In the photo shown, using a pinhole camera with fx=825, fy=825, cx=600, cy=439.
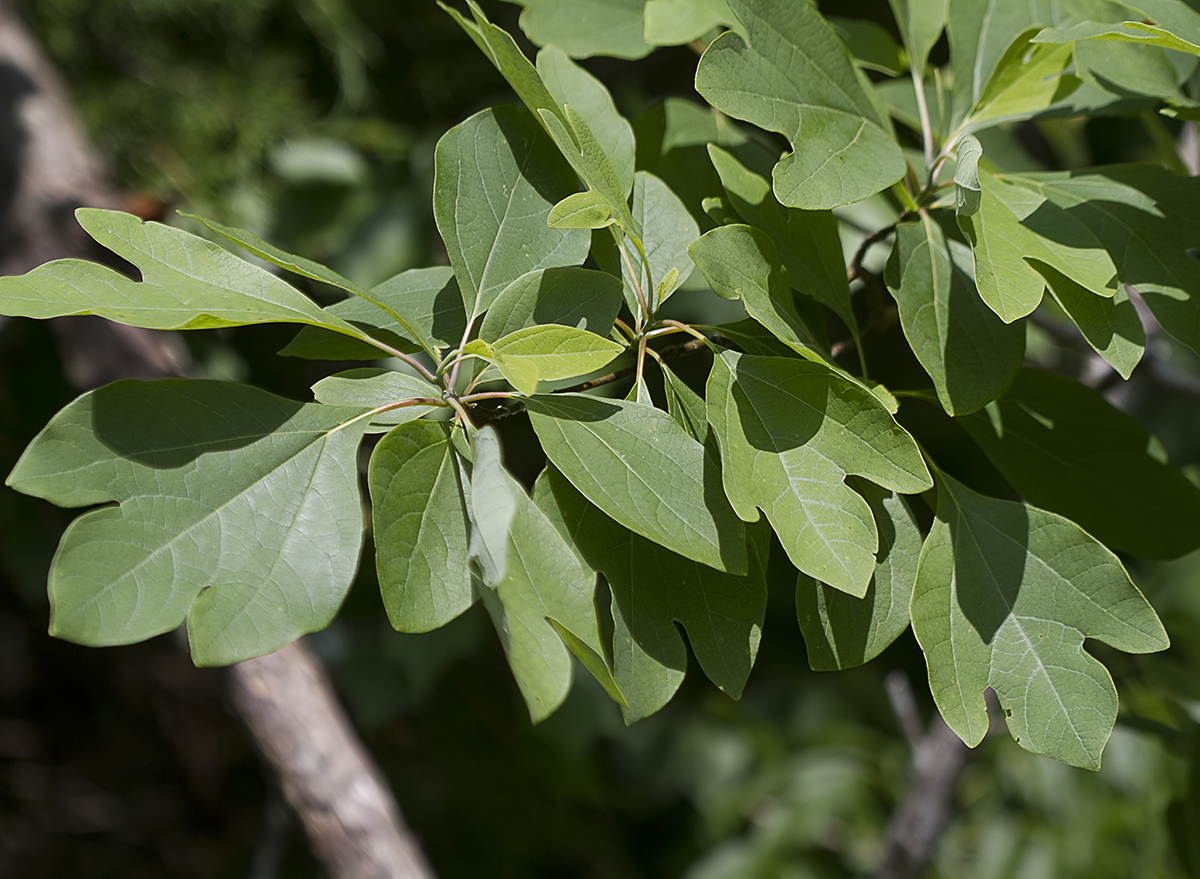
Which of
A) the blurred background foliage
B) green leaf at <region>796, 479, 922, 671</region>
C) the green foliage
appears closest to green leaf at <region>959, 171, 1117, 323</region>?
the green foliage

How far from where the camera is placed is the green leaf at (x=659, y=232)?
1.54 feet

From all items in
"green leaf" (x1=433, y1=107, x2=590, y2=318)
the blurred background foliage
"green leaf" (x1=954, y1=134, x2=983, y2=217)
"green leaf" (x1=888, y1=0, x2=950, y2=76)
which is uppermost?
"green leaf" (x1=433, y1=107, x2=590, y2=318)

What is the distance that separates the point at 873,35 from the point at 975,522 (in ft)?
1.44

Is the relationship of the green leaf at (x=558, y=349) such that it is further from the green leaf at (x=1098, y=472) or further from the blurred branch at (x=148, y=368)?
the blurred branch at (x=148, y=368)

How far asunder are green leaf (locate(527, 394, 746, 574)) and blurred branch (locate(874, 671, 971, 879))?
0.69m

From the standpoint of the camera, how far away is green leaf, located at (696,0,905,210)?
0.40 m

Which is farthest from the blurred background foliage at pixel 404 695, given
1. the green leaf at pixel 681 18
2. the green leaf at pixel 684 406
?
the green leaf at pixel 684 406

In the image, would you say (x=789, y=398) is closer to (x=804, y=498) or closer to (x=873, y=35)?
(x=804, y=498)

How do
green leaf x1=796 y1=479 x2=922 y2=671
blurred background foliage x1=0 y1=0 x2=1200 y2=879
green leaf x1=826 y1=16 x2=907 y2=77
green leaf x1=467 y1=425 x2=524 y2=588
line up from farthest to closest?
blurred background foliage x1=0 y1=0 x2=1200 y2=879, green leaf x1=826 y1=16 x2=907 y2=77, green leaf x1=796 y1=479 x2=922 y2=671, green leaf x1=467 y1=425 x2=524 y2=588

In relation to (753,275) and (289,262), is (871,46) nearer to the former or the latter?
(753,275)

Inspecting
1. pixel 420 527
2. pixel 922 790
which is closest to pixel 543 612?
pixel 420 527

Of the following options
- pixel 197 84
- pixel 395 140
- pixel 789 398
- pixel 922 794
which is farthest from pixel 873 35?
pixel 197 84

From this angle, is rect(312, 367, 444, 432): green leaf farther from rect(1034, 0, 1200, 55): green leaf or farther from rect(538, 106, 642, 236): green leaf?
rect(1034, 0, 1200, 55): green leaf

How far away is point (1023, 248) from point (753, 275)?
0.45ft
